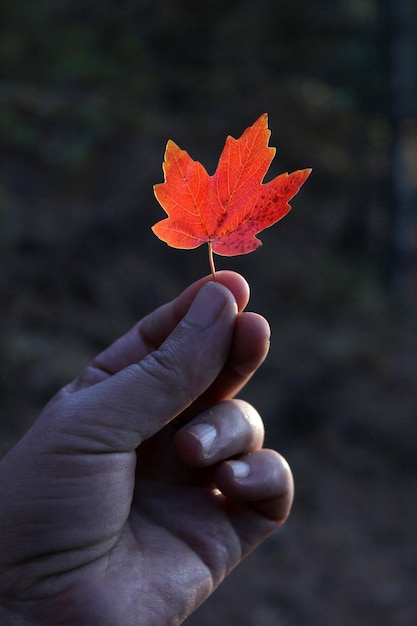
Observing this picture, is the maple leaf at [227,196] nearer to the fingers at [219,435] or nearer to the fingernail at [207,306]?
the fingernail at [207,306]

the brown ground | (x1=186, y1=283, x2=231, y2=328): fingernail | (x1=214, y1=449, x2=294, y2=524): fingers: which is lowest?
the brown ground

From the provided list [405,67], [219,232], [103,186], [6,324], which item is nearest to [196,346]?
[219,232]

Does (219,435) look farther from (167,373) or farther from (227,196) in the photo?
(227,196)

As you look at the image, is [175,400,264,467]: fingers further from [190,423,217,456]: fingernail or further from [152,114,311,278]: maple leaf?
[152,114,311,278]: maple leaf

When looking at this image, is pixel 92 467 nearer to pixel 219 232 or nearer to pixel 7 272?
pixel 219 232

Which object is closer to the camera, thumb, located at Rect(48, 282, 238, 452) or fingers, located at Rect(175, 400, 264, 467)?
thumb, located at Rect(48, 282, 238, 452)

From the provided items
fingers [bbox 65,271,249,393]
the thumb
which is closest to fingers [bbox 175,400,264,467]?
the thumb

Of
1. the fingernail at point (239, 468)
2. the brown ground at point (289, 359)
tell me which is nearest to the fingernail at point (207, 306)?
the fingernail at point (239, 468)
